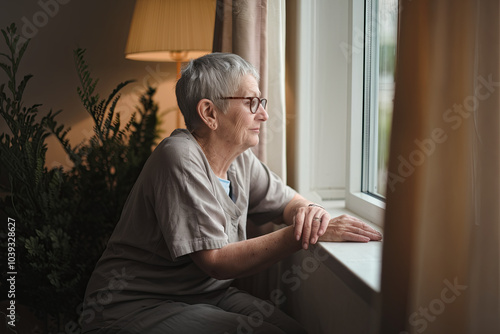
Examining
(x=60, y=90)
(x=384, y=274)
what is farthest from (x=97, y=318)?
(x=60, y=90)

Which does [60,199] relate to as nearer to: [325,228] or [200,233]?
[200,233]

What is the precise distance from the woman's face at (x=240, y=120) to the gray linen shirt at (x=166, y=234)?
0.33 feet

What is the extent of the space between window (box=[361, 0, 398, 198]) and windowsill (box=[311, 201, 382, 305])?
0.49 m

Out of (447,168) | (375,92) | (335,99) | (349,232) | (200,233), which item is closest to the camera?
(447,168)

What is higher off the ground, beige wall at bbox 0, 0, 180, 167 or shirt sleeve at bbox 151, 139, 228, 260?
beige wall at bbox 0, 0, 180, 167

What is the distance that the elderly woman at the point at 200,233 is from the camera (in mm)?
1321

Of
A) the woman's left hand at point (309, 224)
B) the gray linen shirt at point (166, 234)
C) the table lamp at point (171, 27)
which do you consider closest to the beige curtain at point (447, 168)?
the woman's left hand at point (309, 224)

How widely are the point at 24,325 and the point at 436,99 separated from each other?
2.37m

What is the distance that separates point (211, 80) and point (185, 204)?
0.39 meters

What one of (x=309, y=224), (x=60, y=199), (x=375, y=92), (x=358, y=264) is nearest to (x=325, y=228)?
(x=309, y=224)

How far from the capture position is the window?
1.82 metres

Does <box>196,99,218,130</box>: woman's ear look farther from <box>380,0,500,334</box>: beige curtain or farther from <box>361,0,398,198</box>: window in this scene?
<box>380,0,500,334</box>: beige curtain

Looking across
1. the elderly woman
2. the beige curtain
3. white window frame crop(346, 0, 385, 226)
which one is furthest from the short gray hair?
the beige curtain

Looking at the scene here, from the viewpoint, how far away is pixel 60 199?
2137 millimetres
